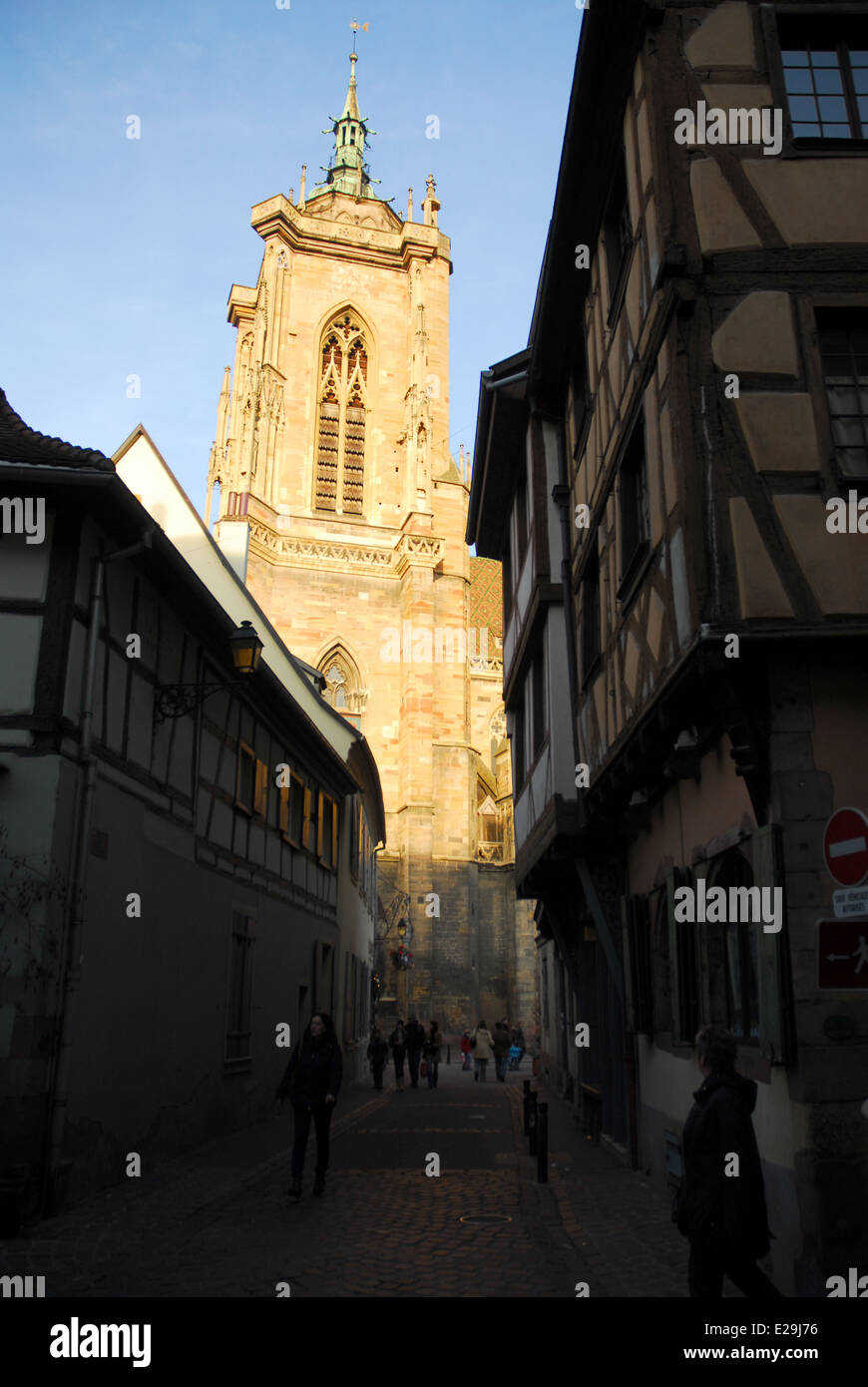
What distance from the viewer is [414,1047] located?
74.4ft

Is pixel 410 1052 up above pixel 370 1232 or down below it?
above

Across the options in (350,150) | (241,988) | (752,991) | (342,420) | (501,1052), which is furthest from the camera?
(350,150)

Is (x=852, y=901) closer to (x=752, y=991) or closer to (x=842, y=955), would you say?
(x=842, y=955)

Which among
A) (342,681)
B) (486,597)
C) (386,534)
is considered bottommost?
(342,681)

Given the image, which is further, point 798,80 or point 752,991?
point 798,80

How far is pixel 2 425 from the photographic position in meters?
9.48

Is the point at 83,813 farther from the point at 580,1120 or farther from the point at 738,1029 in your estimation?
the point at 580,1120

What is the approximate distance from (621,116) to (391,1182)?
900cm

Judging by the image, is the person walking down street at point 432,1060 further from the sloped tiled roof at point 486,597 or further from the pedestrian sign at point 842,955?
the sloped tiled roof at point 486,597

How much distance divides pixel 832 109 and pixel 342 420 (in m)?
35.2

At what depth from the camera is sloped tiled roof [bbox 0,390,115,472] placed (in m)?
8.36

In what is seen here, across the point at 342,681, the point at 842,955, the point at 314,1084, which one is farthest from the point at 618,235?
the point at 342,681

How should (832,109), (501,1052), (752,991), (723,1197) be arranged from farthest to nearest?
(501,1052), (832,109), (752,991), (723,1197)

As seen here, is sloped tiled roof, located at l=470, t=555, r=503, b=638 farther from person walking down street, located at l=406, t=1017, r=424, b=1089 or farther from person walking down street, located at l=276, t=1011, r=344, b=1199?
person walking down street, located at l=276, t=1011, r=344, b=1199
